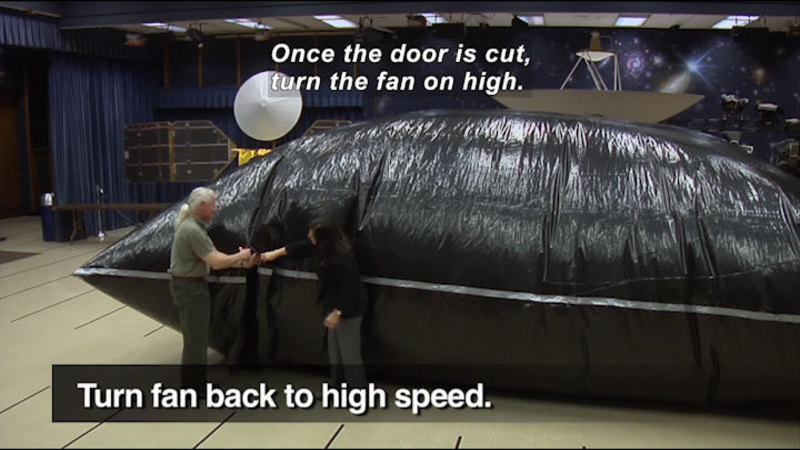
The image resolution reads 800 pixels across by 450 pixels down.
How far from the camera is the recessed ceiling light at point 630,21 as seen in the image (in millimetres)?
10606

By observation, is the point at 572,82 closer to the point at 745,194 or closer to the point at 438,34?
the point at 438,34

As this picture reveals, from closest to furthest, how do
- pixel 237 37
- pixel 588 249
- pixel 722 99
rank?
pixel 588 249 < pixel 722 99 < pixel 237 37

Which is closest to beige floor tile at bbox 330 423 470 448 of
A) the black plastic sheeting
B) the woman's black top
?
the black plastic sheeting

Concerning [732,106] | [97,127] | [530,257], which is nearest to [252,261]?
[530,257]

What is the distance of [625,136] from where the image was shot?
4.16m

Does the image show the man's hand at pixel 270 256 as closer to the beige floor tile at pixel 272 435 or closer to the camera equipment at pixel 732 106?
the beige floor tile at pixel 272 435

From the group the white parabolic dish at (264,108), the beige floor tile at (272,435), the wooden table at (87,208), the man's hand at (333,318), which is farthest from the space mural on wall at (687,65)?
the beige floor tile at (272,435)

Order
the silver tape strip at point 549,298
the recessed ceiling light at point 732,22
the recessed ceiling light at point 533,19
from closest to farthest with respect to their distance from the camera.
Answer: the silver tape strip at point 549,298 → the recessed ceiling light at point 732,22 → the recessed ceiling light at point 533,19

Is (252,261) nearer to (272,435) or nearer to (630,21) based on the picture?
(272,435)

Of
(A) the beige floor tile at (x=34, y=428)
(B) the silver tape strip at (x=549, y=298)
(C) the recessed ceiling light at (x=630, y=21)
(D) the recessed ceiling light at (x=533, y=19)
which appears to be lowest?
(A) the beige floor tile at (x=34, y=428)

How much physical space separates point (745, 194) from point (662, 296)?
775 mm

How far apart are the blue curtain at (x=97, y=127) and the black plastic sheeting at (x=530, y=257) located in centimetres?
728

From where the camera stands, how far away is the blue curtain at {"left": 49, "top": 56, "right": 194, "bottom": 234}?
420 inches

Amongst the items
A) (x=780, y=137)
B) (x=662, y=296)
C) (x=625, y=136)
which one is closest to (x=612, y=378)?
(x=662, y=296)
